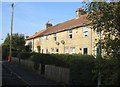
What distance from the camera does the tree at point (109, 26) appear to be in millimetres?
11376

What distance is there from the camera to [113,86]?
1244 centimetres

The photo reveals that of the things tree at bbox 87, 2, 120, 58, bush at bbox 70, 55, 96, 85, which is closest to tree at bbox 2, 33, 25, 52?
bush at bbox 70, 55, 96, 85

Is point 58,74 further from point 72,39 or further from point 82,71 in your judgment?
point 72,39

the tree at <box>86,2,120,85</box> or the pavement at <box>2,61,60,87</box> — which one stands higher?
the tree at <box>86,2,120,85</box>

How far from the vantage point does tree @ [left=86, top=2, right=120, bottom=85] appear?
11.4m


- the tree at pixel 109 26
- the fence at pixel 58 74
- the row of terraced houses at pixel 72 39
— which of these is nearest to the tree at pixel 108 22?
the tree at pixel 109 26

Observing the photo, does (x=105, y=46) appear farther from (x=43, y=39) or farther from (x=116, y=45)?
(x=43, y=39)

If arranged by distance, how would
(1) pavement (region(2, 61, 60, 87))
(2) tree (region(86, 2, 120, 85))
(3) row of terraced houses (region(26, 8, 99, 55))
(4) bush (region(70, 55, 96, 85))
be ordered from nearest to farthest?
(2) tree (region(86, 2, 120, 85))
(4) bush (region(70, 55, 96, 85))
(1) pavement (region(2, 61, 60, 87))
(3) row of terraced houses (region(26, 8, 99, 55))

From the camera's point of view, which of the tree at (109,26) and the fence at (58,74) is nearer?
the tree at (109,26)

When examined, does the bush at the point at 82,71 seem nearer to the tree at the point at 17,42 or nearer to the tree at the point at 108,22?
the tree at the point at 108,22

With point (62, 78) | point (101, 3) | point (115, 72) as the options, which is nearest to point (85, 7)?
point (101, 3)

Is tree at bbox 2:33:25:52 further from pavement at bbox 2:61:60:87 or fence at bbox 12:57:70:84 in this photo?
fence at bbox 12:57:70:84

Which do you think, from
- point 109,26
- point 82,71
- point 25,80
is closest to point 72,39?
point 25,80

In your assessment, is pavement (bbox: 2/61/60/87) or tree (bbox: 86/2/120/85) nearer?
tree (bbox: 86/2/120/85)
